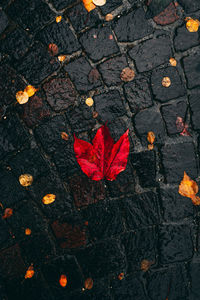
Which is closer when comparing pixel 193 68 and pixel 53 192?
pixel 193 68

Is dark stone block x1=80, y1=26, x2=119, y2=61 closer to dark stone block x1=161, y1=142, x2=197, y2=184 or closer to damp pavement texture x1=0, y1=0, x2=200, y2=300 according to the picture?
damp pavement texture x1=0, y1=0, x2=200, y2=300

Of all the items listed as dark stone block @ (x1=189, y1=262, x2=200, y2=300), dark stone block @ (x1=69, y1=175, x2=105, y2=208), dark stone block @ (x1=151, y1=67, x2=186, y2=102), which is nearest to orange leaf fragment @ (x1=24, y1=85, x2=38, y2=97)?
dark stone block @ (x1=69, y1=175, x2=105, y2=208)

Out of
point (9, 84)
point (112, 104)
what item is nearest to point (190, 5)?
point (112, 104)

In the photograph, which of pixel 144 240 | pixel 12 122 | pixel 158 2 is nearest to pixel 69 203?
pixel 144 240

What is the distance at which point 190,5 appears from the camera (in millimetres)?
1921

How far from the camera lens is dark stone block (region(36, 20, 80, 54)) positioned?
6.64 feet

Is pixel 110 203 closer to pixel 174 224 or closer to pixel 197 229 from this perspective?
pixel 174 224

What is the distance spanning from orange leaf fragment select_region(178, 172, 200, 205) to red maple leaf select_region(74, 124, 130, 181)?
523 mm

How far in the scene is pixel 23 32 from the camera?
2.06 metres

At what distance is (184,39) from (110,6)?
2.25 ft

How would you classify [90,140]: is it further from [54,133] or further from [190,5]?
[190,5]

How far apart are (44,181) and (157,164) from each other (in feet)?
3.30

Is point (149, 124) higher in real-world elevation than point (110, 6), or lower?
lower

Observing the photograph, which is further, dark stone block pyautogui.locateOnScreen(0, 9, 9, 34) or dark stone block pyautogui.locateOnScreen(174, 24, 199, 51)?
dark stone block pyautogui.locateOnScreen(0, 9, 9, 34)
